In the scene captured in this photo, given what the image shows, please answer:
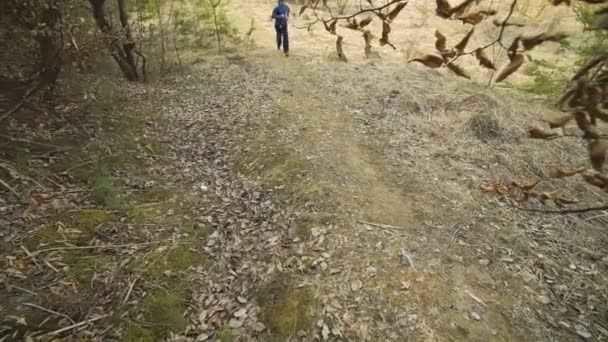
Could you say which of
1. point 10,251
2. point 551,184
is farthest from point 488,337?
point 10,251

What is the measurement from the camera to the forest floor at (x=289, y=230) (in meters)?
3.35

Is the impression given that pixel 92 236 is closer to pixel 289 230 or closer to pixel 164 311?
pixel 164 311

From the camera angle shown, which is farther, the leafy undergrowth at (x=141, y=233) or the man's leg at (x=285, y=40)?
the man's leg at (x=285, y=40)

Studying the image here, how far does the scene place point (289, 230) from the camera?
4266mm

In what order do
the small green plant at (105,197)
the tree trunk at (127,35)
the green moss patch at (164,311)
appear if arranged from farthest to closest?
the tree trunk at (127,35), the small green plant at (105,197), the green moss patch at (164,311)

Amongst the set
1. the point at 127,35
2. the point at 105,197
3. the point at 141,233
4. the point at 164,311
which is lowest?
the point at 164,311

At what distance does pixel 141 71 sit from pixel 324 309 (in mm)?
7520

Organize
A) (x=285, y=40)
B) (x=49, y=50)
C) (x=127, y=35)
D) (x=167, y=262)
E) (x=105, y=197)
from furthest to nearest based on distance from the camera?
1. (x=285, y=40)
2. (x=127, y=35)
3. (x=49, y=50)
4. (x=105, y=197)
5. (x=167, y=262)

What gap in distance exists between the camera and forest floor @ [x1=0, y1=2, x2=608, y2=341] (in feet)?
11.0

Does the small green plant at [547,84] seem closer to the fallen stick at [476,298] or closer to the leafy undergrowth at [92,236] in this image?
the fallen stick at [476,298]

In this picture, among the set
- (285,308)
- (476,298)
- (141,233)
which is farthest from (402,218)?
(141,233)

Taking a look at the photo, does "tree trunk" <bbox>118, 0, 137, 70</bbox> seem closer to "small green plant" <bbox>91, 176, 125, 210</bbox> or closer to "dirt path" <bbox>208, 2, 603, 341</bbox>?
"dirt path" <bbox>208, 2, 603, 341</bbox>

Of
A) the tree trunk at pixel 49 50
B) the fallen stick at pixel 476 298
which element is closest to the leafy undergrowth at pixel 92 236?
the tree trunk at pixel 49 50

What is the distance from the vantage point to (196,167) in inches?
212
